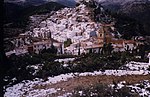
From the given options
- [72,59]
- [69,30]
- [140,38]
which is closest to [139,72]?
[72,59]

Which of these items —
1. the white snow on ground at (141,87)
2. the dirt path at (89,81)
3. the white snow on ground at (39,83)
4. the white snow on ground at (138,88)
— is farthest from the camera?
the dirt path at (89,81)

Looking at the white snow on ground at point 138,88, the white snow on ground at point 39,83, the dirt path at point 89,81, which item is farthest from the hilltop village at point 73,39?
the white snow on ground at point 138,88

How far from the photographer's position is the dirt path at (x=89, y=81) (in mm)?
5570

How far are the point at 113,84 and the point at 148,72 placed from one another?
4.86 ft

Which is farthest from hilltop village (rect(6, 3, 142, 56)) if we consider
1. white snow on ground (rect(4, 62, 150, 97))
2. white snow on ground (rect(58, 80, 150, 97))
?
white snow on ground (rect(58, 80, 150, 97))

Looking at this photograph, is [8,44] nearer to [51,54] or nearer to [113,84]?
[51,54]

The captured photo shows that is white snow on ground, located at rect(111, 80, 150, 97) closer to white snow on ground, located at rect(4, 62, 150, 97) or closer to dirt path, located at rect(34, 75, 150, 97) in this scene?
dirt path, located at rect(34, 75, 150, 97)

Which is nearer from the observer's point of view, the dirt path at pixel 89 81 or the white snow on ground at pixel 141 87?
the white snow on ground at pixel 141 87

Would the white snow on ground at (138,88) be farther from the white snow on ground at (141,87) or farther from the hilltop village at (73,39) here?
the hilltop village at (73,39)

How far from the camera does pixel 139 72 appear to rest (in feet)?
22.7

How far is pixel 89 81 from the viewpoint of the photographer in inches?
235

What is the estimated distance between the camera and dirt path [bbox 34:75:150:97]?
5570mm

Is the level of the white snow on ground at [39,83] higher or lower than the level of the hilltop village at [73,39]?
lower

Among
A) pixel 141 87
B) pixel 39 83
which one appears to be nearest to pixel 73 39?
pixel 39 83
